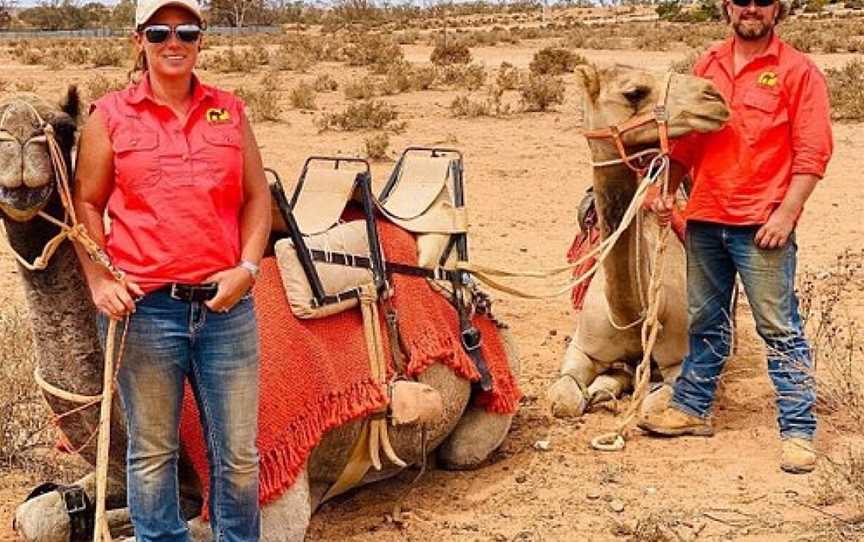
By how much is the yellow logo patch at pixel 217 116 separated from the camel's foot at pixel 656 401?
3.54 meters

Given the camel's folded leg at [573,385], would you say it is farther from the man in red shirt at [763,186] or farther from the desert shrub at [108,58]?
the desert shrub at [108,58]

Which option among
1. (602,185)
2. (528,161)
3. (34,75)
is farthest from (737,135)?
(34,75)

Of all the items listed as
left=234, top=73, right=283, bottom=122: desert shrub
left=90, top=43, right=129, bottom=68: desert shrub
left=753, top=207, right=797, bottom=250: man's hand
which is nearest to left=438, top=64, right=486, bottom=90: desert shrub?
left=234, top=73, right=283, bottom=122: desert shrub

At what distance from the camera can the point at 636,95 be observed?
600 cm

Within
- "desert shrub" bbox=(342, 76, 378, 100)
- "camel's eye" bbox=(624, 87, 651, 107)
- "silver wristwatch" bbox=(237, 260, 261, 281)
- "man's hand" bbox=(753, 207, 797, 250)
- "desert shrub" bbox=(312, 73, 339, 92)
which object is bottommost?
"desert shrub" bbox=(312, 73, 339, 92)

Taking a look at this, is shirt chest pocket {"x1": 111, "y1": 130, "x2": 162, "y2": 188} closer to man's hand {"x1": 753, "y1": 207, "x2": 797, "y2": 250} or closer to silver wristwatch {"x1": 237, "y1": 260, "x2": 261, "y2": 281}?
silver wristwatch {"x1": 237, "y1": 260, "x2": 261, "y2": 281}

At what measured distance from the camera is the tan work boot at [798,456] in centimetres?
604

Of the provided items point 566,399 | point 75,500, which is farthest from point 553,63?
point 75,500

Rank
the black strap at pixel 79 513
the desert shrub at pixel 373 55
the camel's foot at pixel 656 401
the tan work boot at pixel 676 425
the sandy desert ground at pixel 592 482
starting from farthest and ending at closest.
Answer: the desert shrub at pixel 373 55
the camel's foot at pixel 656 401
the tan work boot at pixel 676 425
the sandy desert ground at pixel 592 482
the black strap at pixel 79 513

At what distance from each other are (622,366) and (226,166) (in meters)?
3.94

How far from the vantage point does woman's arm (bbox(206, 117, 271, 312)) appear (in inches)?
160

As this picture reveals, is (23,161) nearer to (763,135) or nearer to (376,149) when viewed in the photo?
(763,135)

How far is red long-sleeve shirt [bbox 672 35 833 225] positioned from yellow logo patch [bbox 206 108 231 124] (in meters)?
2.72

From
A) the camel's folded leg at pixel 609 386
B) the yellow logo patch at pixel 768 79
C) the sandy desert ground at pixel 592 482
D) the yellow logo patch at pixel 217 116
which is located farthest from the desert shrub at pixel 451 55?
the yellow logo patch at pixel 217 116
